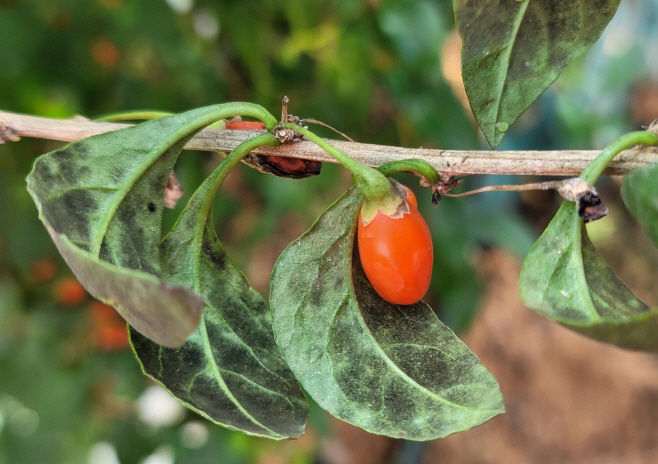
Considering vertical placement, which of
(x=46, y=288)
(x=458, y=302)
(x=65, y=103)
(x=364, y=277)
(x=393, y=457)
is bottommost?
(x=393, y=457)

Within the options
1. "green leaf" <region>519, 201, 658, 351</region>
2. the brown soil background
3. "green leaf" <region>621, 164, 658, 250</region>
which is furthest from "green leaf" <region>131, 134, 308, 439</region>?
the brown soil background

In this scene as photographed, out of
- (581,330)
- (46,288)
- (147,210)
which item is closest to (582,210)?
(581,330)

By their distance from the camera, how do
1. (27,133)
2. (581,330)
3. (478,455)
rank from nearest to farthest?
(581,330) → (27,133) → (478,455)

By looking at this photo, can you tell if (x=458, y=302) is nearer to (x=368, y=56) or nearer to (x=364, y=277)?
(x=368, y=56)

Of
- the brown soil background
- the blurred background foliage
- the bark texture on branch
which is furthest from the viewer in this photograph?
the brown soil background

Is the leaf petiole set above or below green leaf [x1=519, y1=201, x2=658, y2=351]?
above

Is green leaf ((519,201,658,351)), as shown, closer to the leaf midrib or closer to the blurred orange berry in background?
the leaf midrib
